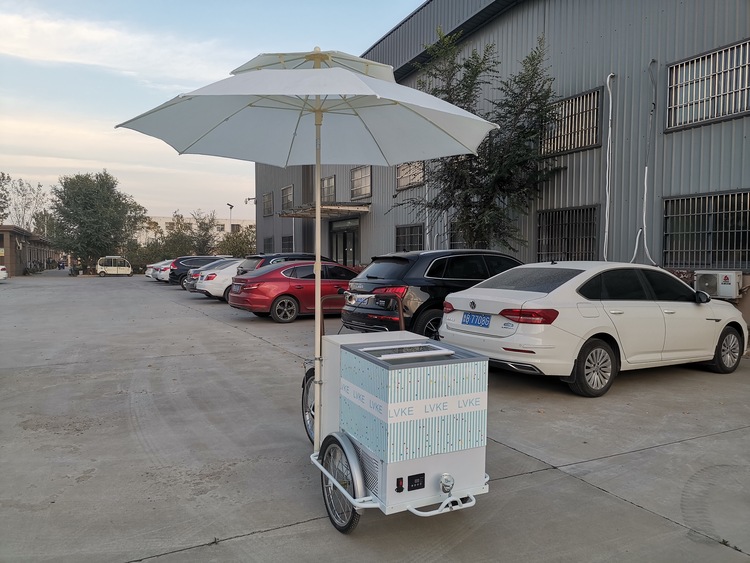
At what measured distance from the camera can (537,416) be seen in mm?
5477

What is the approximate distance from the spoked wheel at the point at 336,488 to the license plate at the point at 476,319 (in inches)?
122

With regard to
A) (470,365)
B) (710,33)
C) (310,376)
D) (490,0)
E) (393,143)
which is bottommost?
(310,376)

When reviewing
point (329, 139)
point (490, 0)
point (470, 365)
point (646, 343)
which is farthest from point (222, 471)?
point (490, 0)

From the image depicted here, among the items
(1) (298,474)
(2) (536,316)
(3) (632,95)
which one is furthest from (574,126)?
(1) (298,474)

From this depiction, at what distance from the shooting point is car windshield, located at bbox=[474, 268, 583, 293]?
6.21 m

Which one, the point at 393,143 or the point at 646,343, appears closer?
the point at 393,143

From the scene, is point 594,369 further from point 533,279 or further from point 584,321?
point 533,279

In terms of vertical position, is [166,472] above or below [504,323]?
below

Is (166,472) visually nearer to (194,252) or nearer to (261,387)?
(261,387)

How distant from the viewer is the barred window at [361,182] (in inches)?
885

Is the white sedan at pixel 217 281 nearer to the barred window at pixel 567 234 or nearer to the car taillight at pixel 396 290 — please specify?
the barred window at pixel 567 234

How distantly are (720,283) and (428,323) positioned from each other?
5003mm

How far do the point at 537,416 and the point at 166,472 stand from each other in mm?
3421

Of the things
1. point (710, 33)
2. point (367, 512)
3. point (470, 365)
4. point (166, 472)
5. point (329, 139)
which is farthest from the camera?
point (710, 33)
